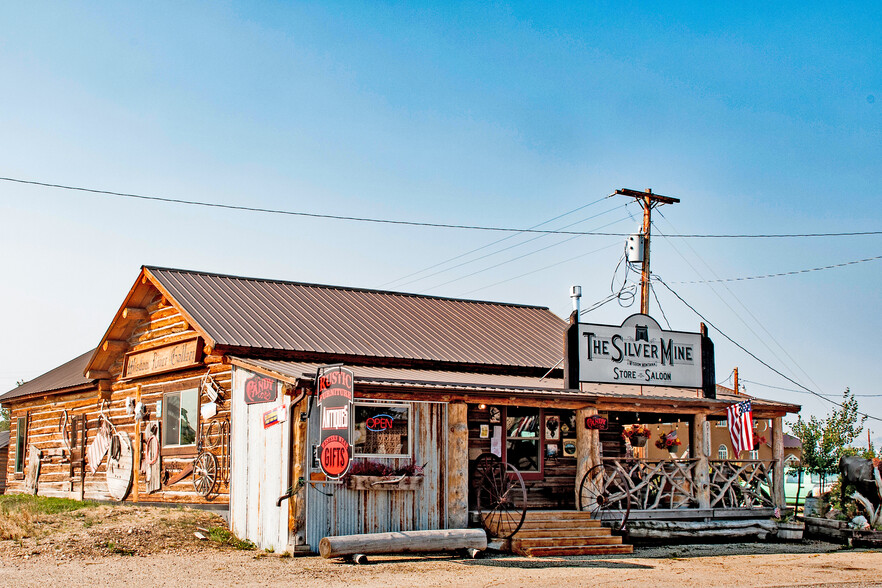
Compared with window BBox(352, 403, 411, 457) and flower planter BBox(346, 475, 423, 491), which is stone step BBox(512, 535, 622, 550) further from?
window BBox(352, 403, 411, 457)

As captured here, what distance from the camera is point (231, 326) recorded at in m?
18.8

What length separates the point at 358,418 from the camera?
1625 centimetres

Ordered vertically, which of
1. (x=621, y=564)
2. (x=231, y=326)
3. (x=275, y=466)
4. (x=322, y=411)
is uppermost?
(x=231, y=326)

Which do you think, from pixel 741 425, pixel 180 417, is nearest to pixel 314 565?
pixel 180 417

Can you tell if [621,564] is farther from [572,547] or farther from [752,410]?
[752,410]

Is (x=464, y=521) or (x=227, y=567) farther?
(x=464, y=521)

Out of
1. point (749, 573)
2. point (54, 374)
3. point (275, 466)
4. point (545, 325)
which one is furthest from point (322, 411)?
point (54, 374)

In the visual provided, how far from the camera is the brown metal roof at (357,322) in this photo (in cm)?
1930

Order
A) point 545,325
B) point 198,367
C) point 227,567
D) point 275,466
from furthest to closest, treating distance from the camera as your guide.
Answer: point 545,325 → point 198,367 → point 275,466 → point 227,567

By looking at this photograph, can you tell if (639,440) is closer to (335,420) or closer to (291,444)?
(291,444)

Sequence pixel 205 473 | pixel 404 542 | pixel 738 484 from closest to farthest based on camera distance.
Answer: pixel 404 542, pixel 205 473, pixel 738 484

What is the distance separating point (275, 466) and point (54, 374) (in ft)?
55.5

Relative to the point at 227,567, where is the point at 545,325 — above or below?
above

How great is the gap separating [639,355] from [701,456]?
249 centimetres
